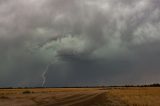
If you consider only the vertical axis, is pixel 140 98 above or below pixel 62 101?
above

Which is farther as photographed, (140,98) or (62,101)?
(140,98)

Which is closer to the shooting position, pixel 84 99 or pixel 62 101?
pixel 62 101

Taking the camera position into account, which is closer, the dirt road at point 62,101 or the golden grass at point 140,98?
the golden grass at point 140,98

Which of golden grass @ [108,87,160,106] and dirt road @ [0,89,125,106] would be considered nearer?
golden grass @ [108,87,160,106]

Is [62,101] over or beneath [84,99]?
beneath

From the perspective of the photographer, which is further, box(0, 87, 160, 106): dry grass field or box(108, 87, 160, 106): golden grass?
box(0, 87, 160, 106): dry grass field

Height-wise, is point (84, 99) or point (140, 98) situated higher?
point (140, 98)

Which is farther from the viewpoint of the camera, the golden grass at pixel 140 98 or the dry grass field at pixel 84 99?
the dry grass field at pixel 84 99

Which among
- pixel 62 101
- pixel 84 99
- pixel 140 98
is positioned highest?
pixel 140 98
